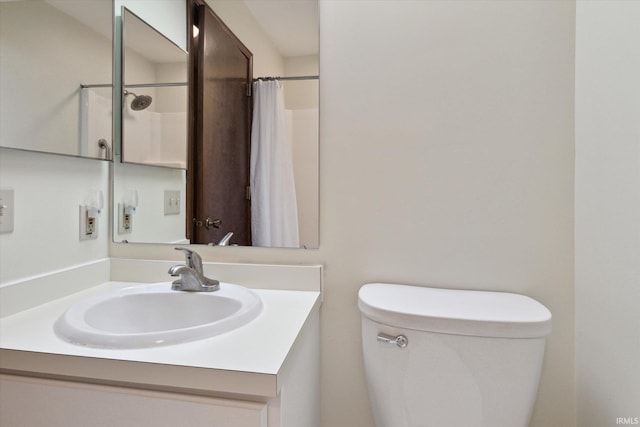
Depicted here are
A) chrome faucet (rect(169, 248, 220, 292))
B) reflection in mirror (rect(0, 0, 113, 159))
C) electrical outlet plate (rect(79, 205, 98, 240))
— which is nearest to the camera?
reflection in mirror (rect(0, 0, 113, 159))

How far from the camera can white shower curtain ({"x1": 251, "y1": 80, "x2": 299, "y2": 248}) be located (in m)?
1.05

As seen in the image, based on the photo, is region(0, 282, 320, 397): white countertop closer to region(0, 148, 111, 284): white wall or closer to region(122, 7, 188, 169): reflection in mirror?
region(0, 148, 111, 284): white wall

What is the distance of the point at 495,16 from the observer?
0.96m

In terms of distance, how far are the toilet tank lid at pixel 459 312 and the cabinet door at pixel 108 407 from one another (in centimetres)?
38

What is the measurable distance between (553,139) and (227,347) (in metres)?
1.00

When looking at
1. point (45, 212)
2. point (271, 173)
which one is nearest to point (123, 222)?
point (45, 212)

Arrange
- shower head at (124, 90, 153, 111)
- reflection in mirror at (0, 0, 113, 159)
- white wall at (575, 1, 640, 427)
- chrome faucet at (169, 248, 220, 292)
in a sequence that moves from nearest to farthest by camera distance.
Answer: white wall at (575, 1, 640, 427), reflection in mirror at (0, 0, 113, 159), chrome faucet at (169, 248, 220, 292), shower head at (124, 90, 153, 111)

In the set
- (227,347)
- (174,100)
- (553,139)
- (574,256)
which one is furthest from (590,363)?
(174,100)

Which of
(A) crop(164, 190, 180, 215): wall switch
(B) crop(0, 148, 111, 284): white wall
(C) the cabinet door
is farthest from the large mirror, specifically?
(C) the cabinet door

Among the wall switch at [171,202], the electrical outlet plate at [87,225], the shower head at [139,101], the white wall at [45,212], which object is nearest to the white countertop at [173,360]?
the white wall at [45,212]

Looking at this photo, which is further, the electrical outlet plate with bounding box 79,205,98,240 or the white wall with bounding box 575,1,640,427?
the electrical outlet plate with bounding box 79,205,98,240

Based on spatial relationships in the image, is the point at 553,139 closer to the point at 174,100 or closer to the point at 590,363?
the point at 590,363

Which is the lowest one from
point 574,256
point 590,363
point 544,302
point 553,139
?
point 590,363

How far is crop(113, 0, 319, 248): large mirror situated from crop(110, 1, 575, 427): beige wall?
1.8 inches
